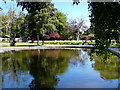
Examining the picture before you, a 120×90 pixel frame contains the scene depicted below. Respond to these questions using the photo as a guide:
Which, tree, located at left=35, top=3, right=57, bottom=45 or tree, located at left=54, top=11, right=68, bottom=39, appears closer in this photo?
tree, located at left=35, top=3, right=57, bottom=45

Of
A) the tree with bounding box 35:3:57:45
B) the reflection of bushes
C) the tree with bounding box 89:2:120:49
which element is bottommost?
the reflection of bushes

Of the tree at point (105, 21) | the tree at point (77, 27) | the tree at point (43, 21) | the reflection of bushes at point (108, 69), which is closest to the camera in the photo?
the tree at point (105, 21)

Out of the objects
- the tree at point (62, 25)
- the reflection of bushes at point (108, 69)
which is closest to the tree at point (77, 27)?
the tree at point (62, 25)

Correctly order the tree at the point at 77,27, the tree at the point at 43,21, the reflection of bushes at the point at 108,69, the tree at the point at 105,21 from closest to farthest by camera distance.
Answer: the tree at the point at 105,21 < the reflection of bushes at the point at 108,69 < the tree at the point at 43,21 < the tree at the point at 77,27

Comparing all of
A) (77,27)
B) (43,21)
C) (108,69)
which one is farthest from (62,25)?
(108,69)

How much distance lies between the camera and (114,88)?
21.1 feet

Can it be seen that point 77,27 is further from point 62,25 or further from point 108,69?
point 108,69

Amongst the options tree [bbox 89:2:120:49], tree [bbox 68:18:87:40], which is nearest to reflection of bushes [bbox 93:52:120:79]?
tree [bbox 89:2:120:49]

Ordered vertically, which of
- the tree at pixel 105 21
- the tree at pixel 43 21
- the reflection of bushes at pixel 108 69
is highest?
the tree at pixel 43 21

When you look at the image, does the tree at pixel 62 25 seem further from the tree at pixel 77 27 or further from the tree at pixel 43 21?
Answer: the tree at pixel 43 21

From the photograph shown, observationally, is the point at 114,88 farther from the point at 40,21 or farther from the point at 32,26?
the point at 32,26

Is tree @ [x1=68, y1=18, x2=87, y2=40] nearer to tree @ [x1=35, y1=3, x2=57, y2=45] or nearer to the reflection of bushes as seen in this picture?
tree @ [x1=35, y1=3, x2=57, y2=45]

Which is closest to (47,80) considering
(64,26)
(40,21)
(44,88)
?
(44,88)

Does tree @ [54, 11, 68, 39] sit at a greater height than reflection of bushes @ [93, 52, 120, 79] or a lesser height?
greater
